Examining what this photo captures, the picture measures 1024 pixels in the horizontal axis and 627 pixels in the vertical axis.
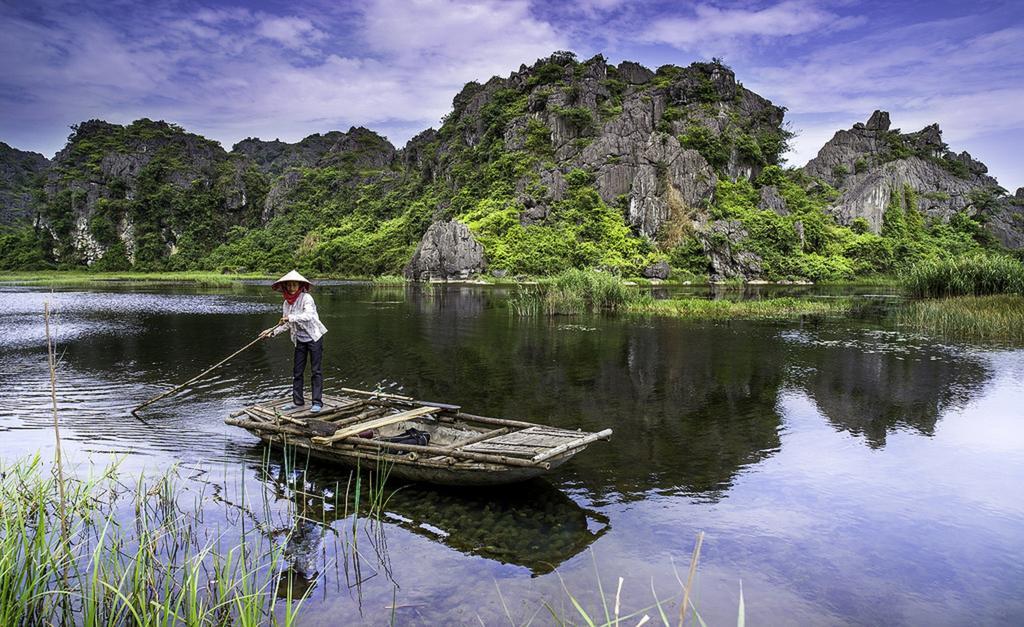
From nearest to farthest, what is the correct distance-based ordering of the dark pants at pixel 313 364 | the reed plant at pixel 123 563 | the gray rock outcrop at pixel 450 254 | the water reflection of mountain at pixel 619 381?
the reed plant at pixel 123 563 < the water reflection of mountain at pixel 619 381 < the dark pants at pixel 313 364 < the gray rock outcrop at pixel 450 254

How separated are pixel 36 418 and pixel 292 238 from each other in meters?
103

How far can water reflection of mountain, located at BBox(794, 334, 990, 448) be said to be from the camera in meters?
13.1

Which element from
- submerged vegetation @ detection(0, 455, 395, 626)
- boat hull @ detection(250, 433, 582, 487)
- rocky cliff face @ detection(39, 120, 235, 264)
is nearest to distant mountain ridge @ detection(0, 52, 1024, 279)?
rocky cliff face @ detection(39, 120, 235, 264)

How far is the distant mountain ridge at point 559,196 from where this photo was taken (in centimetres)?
7450

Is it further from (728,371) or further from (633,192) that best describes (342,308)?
(633,192)

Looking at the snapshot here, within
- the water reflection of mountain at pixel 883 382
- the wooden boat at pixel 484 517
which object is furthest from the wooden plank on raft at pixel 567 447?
the water reflection of mountain at pixel 883 382

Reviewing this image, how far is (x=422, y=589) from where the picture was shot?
20.5ft

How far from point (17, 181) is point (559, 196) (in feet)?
532

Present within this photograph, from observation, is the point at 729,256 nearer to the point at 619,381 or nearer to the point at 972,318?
the point at 972,318

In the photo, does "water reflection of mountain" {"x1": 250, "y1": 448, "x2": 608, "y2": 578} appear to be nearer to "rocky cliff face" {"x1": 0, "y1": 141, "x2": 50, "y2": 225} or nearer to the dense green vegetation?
the dense green vegetation

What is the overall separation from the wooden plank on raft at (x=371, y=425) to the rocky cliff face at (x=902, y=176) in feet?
281

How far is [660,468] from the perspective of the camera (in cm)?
1005

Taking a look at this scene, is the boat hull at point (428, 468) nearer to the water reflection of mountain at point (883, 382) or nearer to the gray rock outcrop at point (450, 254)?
the water reflection of mountain at point (883, 382)

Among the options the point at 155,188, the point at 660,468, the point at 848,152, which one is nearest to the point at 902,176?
the point at 848,152
